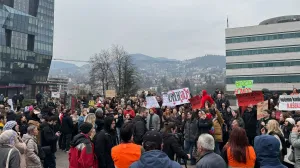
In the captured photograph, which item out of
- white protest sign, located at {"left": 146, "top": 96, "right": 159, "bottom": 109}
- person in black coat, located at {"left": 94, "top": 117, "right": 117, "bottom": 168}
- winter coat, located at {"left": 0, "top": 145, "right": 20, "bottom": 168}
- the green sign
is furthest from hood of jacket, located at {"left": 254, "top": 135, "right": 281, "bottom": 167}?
the green sign

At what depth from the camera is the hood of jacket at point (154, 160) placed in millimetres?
4062

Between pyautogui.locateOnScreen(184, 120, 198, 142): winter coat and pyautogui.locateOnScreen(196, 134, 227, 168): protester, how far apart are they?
6.03 metres

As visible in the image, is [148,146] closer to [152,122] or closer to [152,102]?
[152,122]

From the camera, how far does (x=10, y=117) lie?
41.0 feet

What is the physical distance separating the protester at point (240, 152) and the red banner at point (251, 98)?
677cm

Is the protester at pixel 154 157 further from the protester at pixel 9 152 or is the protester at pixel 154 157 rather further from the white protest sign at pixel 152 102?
the white protest sign at pixel 152 102

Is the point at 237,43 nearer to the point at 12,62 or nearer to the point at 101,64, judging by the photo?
the point at 101,64

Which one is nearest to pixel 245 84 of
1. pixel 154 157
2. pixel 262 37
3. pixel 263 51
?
pixel 154 157

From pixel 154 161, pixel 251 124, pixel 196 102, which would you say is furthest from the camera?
pixel 196 102

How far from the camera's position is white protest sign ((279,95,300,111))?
465 inches

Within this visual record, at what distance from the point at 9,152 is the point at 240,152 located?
12.1 ft

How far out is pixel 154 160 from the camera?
4090 millimetres

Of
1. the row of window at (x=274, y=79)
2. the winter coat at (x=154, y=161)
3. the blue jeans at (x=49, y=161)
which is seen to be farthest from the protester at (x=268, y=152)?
the row of window at (x=274, y=79)

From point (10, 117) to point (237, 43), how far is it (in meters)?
74.2
